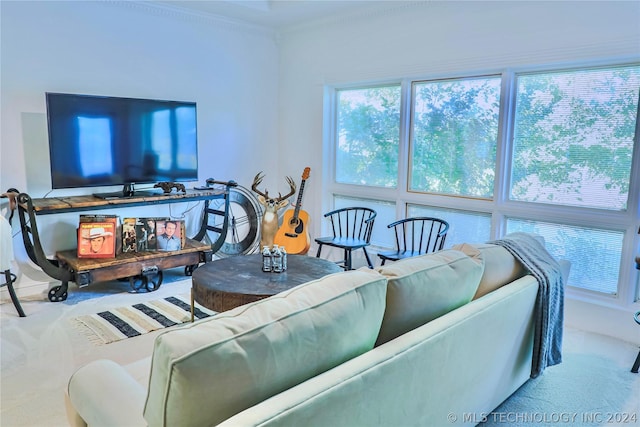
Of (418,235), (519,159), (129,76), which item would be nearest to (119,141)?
(129,76)

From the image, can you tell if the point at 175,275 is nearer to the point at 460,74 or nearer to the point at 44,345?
the point at 44,345

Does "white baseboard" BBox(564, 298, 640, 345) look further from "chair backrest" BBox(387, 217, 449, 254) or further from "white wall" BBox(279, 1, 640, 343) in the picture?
"chair backrest" BBox(387, 217, 449, 254)

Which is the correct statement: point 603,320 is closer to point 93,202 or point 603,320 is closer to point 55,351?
point 55,351

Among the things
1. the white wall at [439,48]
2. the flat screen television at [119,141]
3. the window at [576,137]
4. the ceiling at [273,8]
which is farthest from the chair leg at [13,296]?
the window at [576,137]

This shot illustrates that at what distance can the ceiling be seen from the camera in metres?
4.16

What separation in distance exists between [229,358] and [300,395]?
0.21 m

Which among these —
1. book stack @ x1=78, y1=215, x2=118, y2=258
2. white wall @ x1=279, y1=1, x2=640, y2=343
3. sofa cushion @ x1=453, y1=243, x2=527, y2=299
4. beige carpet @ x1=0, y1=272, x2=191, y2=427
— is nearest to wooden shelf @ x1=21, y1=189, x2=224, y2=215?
book stack @ x1=78, y1=215, x2=118, y2=258

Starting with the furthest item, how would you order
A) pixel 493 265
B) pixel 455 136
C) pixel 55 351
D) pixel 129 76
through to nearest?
pixel 129 76
pixel 455 136
pixel 55 351
pixel 493 265

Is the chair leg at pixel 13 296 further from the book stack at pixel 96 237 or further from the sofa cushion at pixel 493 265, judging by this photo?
the sofa cushion at pixel 493 265

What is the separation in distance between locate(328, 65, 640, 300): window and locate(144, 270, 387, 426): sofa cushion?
2.54m

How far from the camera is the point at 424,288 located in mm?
1614

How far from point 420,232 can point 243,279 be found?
208cm

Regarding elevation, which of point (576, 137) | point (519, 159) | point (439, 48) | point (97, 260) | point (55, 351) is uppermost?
point (439, 48)

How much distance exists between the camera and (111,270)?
11.8 ft
